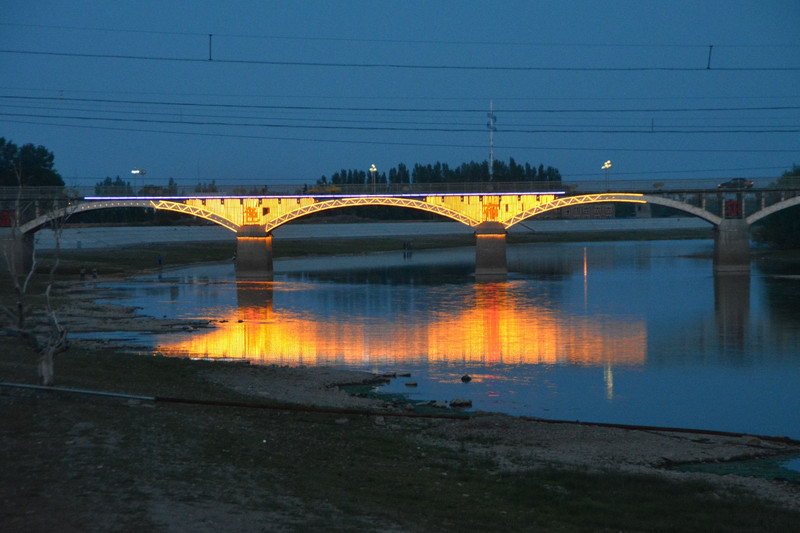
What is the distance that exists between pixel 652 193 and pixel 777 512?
239 feet

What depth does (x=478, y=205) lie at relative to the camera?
274 feet

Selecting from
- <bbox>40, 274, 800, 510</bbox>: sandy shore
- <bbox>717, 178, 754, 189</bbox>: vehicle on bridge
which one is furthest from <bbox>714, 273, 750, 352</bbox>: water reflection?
<bbox>40, 274, 800, 510</bbox>: sandy shore

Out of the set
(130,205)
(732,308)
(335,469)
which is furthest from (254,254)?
(335,469)

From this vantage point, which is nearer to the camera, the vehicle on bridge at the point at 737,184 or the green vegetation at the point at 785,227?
the vehicle on bridge at the point at 737,184

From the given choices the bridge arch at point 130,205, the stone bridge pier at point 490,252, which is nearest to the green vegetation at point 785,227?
the stone bridge pier at point 490,252

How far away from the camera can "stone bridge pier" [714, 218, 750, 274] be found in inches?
3216

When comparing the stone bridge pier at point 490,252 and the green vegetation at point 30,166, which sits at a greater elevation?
the green vegetation at point 30,166

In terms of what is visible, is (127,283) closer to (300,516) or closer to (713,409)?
(713,409)

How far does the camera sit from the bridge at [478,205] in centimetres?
8125

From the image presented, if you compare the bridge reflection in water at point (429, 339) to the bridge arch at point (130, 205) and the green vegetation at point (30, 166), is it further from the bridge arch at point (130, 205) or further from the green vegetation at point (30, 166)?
the green vegetation at point (30, 166)

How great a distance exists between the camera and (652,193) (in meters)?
81.6

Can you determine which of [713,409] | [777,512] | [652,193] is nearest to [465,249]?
[652,193]

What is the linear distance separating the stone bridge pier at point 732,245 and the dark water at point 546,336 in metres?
3.22

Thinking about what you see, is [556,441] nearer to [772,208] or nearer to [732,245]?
[732,245]
